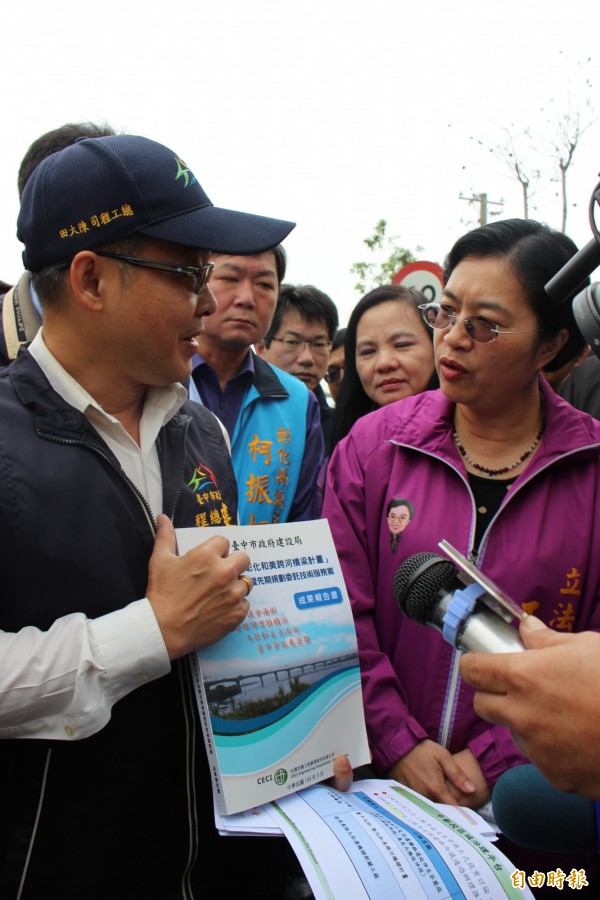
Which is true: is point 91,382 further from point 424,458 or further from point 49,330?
point 424,458

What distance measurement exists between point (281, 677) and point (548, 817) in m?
0.56

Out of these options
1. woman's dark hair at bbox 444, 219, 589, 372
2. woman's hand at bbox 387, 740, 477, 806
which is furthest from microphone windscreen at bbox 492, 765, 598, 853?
woman's dark hair at bbox 444, 219, 589, 372

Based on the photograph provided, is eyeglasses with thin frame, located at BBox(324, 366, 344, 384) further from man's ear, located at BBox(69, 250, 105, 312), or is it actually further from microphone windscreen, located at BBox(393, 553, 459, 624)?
microphone windscreen, located at BBox(393, 553, 459, 624)

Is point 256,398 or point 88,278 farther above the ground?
point 88,278

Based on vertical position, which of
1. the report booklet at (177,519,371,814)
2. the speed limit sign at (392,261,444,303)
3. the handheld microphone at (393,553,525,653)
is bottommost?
the report booklet at (177,519,371,814)

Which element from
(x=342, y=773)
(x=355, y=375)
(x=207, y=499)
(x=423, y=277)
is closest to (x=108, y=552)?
(x=207, y=499)

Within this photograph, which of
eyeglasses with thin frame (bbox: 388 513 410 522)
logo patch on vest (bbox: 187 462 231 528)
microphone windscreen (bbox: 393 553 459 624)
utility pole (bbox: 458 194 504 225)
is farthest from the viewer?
utility pole (bbox: 458 194 504 225)

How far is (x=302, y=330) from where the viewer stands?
13.9 feet

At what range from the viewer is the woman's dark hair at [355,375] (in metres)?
3.38

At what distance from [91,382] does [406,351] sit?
1.99 meters

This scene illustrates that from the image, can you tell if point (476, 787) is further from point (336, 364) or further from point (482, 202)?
point (482, 202)

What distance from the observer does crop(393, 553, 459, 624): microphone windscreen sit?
1.29 metres

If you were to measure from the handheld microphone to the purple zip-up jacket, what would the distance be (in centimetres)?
59

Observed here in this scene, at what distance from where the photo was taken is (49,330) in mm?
1572
